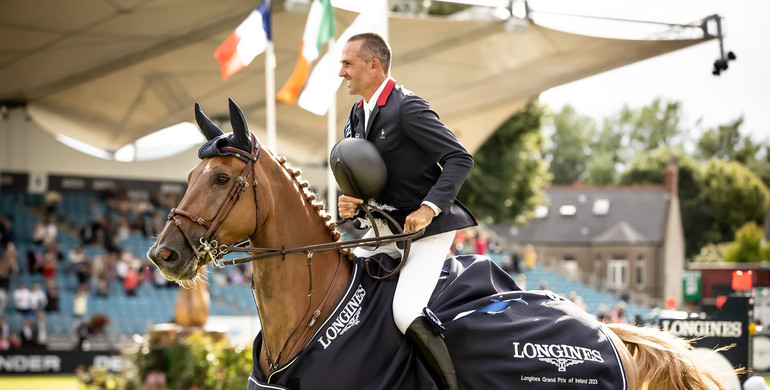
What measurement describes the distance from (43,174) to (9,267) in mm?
4335

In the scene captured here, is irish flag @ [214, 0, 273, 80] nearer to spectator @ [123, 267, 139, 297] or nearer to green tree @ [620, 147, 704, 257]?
spectator @ [123, 267, 139, 297]

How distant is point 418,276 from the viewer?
14.2 ft

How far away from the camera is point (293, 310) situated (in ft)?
13.8

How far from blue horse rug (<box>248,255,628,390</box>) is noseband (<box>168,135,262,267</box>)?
2.22 feet

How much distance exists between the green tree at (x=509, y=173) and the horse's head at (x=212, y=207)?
92.9ft

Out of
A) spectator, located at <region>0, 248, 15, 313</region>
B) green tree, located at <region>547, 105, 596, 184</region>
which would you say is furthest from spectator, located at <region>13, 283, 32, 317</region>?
green tree, located at <region>547, 105, 596, 184</region>

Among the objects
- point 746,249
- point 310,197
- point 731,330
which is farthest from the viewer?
point 746,249

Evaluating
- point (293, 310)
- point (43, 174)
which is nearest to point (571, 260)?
A: point (43, 174)

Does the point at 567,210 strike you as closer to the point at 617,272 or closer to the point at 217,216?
the point at 617,272

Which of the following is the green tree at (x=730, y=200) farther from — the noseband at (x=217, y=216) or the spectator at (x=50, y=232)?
the noseband at (x=217, y=216)

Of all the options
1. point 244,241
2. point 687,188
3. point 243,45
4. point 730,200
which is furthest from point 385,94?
point 687,188

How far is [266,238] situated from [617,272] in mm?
49320

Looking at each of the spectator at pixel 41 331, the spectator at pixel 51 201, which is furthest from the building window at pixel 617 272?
the spectator at pixel 41 331

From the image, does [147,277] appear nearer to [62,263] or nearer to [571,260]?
[62,263]
